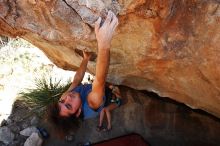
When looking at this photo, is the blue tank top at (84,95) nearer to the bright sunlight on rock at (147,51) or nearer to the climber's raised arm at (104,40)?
the bright sunlight on rock at (147,51)

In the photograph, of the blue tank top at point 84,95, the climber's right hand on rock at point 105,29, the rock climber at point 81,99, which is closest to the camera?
the climber's right hand on rock at point 105,29

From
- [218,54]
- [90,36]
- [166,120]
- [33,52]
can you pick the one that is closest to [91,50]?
[90,36]

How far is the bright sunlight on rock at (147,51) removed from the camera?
325 cm

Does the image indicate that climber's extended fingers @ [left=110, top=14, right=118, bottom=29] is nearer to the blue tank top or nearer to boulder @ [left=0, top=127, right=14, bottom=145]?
the blue tank top

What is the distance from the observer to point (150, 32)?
11.5 ft

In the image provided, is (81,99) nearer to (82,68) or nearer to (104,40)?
(82,68)

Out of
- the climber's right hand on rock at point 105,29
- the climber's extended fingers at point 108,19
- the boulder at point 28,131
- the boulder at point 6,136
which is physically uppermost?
the climber's extended fingers at point 108,19

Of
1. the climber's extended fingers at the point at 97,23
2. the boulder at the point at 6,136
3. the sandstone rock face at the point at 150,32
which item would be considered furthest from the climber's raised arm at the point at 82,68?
the boulder at the point at 6,136

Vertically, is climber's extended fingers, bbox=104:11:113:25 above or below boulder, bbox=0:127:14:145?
above

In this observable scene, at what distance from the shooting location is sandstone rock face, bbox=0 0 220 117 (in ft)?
10.6

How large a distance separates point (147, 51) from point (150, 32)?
0.81ft

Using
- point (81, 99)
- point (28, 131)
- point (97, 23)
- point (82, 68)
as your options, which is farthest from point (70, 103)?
point (28, 131)

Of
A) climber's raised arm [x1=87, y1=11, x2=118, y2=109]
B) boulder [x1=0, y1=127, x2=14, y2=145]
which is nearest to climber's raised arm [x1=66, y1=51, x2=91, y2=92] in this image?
climber's raised arm [x1=87, y1=11, x2=118, y2=109]

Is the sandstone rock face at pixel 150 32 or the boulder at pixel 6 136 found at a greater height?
the sandstone rock face at pixel 150 32
